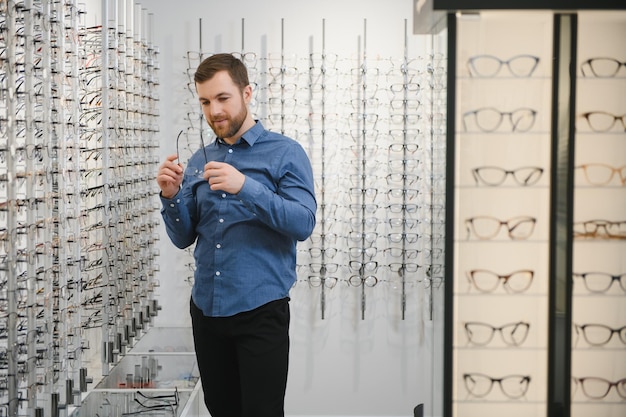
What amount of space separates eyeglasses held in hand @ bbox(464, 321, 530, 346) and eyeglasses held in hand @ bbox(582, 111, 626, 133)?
71cm

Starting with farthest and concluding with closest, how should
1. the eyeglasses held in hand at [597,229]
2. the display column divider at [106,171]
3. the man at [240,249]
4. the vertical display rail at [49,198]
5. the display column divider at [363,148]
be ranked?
the display column divider at [363,148]
the display column divider at [106,171]
the vertical display rail at [49,198]
the man at [240,249]
the eyeglasses held in hand at [597,229]

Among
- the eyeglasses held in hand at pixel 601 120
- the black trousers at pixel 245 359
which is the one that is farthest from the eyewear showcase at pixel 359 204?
the black trousers at pixel 245 359

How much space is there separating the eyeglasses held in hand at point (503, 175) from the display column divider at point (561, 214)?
0.21 ft

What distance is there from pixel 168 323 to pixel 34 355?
289 cm

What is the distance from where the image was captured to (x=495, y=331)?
296 centimetres

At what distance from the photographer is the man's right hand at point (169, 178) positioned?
9.91 ft

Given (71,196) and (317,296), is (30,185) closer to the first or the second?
(71,196)

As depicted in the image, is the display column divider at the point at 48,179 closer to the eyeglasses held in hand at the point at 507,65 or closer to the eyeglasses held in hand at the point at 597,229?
the eyeglasses held in hand at the point at 507,65

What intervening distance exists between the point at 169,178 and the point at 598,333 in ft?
5.19

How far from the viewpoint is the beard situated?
Answer: 3033mm

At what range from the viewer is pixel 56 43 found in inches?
160

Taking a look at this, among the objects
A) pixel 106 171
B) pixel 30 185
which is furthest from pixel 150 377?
pixel 30 185

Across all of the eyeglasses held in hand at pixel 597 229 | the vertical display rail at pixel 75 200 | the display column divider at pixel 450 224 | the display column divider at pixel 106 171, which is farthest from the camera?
the display column divider at pixel 106 171

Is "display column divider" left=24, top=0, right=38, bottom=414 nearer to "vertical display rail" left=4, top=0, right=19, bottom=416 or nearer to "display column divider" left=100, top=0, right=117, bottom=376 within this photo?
"vertical display rail" left=4, top=0, right=19, bottom=416
